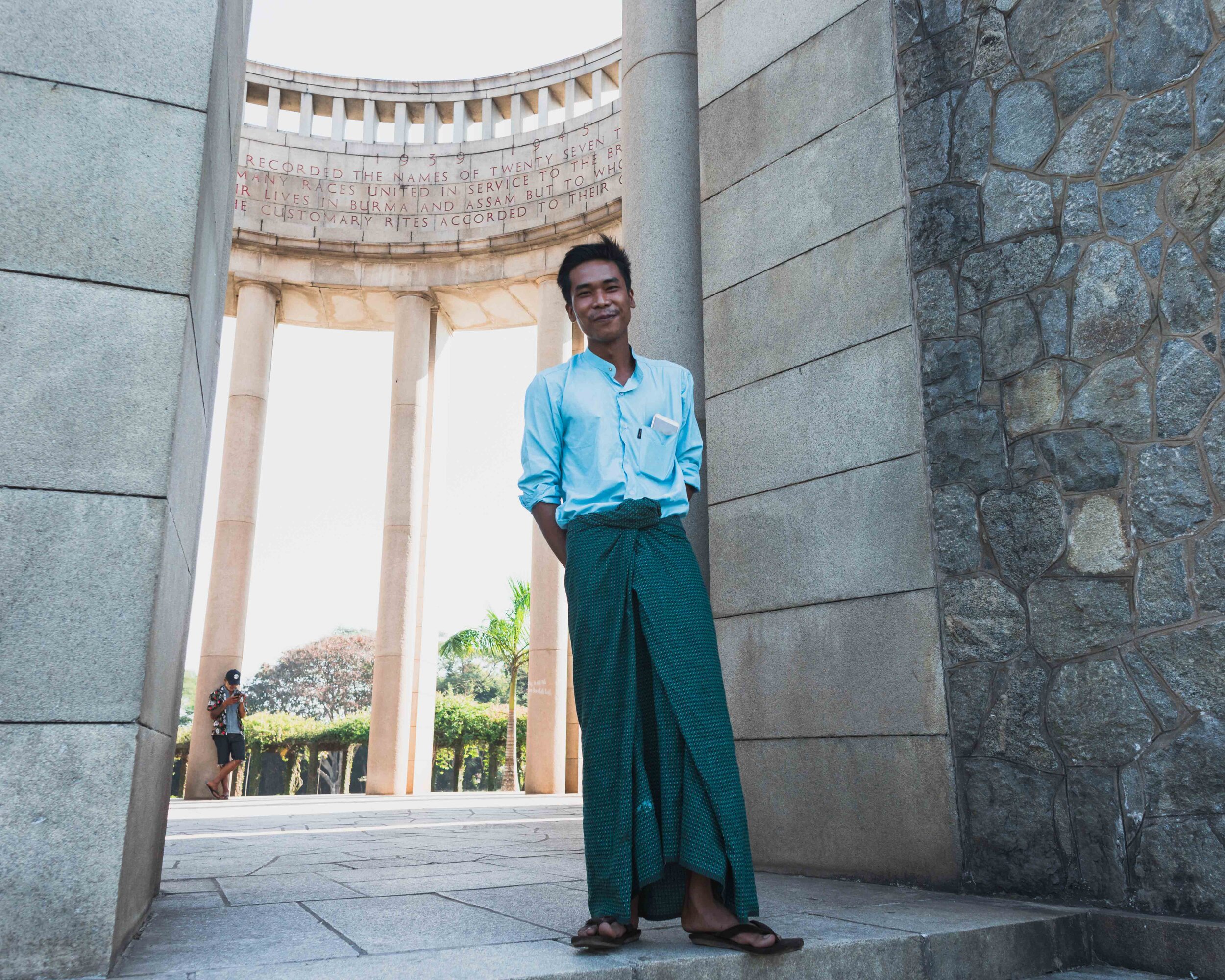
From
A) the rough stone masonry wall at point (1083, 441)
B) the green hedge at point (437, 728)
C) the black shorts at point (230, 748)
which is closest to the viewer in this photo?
the rough stone masonry wall at point (1083, 441)

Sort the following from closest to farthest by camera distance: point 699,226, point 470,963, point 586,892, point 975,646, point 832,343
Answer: point 470,963 < point 586,892 < point 975,646 < point 832,343 < point 699,226

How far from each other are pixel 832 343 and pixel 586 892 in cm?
357

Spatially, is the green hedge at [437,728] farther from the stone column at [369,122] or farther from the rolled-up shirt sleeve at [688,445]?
the rolled-up shirt sleeve at [688,445]

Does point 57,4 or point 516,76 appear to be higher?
point 516,76

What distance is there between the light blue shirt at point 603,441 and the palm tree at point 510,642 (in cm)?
3042

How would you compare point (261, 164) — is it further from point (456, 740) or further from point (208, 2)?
point (456, 740)

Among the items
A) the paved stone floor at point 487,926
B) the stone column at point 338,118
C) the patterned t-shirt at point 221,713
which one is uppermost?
the stone column at point 338,118

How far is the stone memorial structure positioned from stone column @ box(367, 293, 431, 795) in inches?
567

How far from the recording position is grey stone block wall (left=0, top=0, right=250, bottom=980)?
3.20 meters

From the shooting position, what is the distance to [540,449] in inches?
154

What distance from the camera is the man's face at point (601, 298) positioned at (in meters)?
4.00

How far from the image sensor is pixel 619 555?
369cm

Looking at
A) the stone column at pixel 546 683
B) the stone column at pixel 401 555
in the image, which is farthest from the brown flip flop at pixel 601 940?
the stone column at pixel 401 555

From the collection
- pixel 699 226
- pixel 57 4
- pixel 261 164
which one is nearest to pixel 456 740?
pixel 261 164
